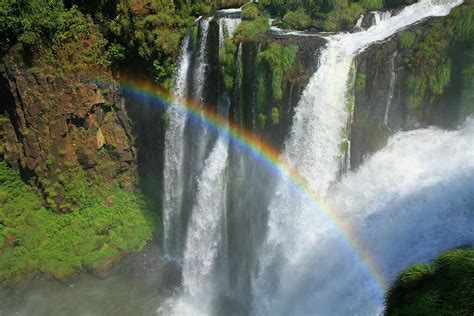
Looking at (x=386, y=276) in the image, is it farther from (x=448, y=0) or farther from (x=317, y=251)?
(x=448, y=0)

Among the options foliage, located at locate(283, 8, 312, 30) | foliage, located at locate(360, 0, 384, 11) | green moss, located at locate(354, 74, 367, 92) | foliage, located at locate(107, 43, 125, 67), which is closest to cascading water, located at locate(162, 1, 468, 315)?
green moss, located at locate(354, 74, 367, 92)

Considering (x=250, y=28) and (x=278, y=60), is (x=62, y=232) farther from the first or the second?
(x=278, y=60)

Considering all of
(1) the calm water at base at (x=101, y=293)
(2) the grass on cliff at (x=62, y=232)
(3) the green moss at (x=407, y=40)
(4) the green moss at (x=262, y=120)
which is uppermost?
(3) the green moss at (x=407, y=40)

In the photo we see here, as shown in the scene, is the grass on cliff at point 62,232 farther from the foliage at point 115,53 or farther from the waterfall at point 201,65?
the waterfall at point 201,65

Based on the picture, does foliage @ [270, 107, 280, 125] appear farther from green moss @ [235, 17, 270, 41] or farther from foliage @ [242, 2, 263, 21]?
foliage @ [242, 2, 263, 21]

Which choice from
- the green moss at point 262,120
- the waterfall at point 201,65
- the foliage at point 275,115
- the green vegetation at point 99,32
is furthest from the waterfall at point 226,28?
the foliage at point 275,115

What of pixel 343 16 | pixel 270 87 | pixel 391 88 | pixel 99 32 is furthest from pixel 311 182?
pixel 99 32
